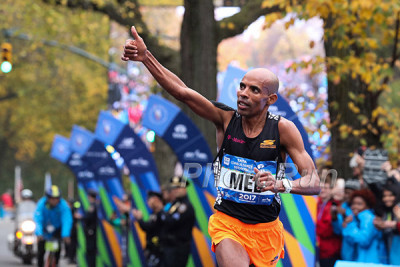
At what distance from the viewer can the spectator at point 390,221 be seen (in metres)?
9.48

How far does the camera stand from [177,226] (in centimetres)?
1189

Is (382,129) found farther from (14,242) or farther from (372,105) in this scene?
(14,242)

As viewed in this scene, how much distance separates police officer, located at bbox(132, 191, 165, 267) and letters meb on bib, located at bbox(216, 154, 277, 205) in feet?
20.0

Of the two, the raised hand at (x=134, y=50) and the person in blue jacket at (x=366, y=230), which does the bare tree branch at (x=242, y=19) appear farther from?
the raised hand at (x=134, y=50)

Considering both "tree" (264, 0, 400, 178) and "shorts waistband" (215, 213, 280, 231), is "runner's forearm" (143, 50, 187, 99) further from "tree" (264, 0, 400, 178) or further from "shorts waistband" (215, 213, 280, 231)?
"tree" (264, 0, 400, 178)

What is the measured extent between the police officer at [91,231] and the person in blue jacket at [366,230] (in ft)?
27.4

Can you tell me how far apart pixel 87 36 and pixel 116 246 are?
7.13 meters

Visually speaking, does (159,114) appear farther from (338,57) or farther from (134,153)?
(338,57)

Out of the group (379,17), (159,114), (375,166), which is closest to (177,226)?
(159,114)

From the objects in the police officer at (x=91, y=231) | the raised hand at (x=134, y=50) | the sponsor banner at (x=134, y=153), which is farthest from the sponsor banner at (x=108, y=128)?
the raised hand at (x=134, y=50)

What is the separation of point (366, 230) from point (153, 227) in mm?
3697

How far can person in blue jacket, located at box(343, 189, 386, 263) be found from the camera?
9766mm

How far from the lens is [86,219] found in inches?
691

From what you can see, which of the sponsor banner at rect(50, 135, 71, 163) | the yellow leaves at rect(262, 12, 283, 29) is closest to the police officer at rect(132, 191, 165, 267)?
the yellow leaves at rect(262, 12, 283, 29)
